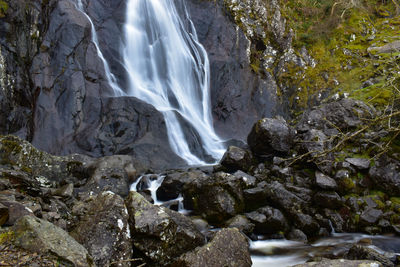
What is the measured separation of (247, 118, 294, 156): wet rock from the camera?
857cm

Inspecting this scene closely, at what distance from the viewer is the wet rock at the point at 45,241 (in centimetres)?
277

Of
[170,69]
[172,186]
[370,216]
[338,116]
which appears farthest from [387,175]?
[170,69]

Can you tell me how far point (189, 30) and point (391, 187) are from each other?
11582mm

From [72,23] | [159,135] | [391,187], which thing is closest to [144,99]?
[159,135]

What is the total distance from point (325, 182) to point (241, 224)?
2280mm

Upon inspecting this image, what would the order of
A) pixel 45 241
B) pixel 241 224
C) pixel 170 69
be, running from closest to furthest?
pixel 45 241 < pixel 241 224 < pixel 170 69

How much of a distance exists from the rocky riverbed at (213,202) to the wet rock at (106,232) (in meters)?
0.01

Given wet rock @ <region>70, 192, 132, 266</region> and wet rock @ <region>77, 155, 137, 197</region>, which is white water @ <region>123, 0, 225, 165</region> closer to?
wet rock @ <region>77, 155, 137, 197</region>

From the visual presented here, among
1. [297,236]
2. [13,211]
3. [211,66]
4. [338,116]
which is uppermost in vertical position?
[211,66]

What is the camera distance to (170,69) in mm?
13375

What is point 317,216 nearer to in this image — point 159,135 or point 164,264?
point 164,264

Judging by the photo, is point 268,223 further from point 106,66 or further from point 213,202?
point 106,66

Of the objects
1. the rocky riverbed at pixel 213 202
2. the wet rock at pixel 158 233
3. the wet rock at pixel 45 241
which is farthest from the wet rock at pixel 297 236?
the wet rock at pixel 45 241

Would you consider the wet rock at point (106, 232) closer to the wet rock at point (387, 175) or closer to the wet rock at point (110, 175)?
the wet rock at point (110, 175)
